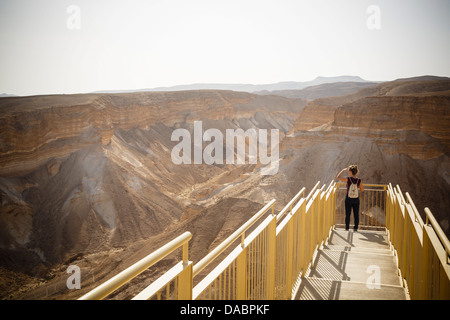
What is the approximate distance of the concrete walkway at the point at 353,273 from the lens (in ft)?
18.5

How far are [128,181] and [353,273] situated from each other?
2705cm

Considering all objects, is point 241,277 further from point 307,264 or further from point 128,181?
point 128,181

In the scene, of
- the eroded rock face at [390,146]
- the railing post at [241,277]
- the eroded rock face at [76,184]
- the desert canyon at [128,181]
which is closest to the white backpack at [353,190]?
the railing post at [241,277]

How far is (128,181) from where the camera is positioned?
3156 centimetres

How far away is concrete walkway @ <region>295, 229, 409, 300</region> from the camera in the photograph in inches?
222

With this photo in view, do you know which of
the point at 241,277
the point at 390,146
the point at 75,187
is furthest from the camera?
the point at 75,187

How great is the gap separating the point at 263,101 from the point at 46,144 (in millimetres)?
53665

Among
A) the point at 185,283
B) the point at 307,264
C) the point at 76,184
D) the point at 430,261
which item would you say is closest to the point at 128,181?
the point at 76,184

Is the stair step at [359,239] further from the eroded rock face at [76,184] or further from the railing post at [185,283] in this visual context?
the eroded rock face at [76,184]

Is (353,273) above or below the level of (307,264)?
below

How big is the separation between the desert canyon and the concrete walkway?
8194 mm

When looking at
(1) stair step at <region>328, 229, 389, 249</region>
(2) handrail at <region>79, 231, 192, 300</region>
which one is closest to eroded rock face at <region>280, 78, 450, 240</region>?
(1) stair step at <region>328, 229, 389, 249</region>
